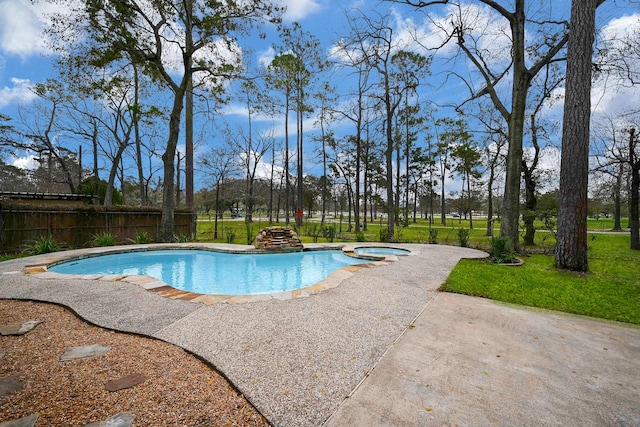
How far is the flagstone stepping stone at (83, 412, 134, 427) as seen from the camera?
55.2 inches

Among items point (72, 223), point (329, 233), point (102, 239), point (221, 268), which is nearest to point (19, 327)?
point (221, 268)

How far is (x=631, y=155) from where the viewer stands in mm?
9125

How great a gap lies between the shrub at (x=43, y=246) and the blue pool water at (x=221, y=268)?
164cm

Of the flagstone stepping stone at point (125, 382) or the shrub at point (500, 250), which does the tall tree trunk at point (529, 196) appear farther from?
the flagstone stepping stone at point (125, 382)

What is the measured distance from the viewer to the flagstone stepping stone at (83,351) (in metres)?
2.10

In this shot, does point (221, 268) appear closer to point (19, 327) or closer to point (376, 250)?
point (19, 327)

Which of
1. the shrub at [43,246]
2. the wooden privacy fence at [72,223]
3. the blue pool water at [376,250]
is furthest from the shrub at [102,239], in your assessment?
the blue pool water at [376,250]

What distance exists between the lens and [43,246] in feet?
23.7

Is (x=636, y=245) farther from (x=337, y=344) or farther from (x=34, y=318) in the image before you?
(x=34, y=318)

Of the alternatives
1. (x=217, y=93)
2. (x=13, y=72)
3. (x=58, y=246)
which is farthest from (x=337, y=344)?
(x=13, y=72)

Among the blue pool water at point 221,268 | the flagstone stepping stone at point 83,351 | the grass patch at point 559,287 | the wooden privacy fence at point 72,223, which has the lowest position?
the blue pool water at point 221,268

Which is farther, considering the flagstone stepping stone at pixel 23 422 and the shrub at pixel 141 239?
the shrub at pixel 141 239

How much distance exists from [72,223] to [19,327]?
7.61m

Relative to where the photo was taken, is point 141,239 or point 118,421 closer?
point 118,421
